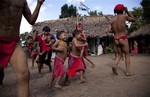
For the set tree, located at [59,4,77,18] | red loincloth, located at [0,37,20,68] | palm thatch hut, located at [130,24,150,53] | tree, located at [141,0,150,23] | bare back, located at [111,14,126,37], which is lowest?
palm thatch hut, located at [130,24,150,53]

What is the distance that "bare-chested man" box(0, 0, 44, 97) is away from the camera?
11.3 feet

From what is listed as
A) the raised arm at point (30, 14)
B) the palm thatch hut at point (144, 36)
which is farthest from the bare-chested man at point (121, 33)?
the palm thatch hut at point (144, 36)

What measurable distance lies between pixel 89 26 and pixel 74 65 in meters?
23.1

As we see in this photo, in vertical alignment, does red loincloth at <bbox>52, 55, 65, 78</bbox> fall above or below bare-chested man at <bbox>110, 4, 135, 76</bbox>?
below

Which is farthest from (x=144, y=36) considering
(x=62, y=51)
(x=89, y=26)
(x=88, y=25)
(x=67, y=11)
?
(x=62, y=51)

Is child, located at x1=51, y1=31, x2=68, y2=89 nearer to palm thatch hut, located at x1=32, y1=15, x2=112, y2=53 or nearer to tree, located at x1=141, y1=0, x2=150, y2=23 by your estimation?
palm thatch hut, located at x1=32, y1=15, x2=112, y2=53

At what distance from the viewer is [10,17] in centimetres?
371

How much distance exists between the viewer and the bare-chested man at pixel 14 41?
11.3 ft

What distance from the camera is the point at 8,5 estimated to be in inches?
145

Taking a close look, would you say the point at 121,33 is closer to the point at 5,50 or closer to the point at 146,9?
the point at 5,50

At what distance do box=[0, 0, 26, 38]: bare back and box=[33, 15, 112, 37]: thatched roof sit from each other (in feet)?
81.1

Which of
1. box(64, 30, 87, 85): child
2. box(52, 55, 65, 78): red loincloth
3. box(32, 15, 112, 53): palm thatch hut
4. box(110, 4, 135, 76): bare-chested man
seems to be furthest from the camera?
box(32, 15, 112, 53): palm thatch hut

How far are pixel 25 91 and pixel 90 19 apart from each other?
92.0 ft

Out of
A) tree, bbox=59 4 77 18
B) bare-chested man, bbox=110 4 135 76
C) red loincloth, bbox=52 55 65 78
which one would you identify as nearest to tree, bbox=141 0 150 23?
tree, bbox=59 4 77 18
